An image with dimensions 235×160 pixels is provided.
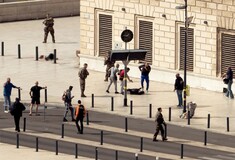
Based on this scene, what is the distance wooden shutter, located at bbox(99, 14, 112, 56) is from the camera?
8862 centimetres

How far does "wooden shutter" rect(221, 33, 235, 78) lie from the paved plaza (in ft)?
5.78

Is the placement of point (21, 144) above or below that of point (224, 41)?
below

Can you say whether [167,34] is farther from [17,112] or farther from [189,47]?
[17,112]

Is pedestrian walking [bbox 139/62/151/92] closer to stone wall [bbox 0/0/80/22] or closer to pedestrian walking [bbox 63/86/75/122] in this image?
pedestrian walking [bbox 63/86/75/122]

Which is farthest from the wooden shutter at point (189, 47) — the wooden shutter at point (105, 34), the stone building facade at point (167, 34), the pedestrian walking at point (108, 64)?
the wooden shutter at point (105, 34)

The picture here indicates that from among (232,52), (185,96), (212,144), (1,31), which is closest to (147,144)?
(212,144)

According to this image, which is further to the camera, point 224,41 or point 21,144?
point 224,41

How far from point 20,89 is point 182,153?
15.6 metres

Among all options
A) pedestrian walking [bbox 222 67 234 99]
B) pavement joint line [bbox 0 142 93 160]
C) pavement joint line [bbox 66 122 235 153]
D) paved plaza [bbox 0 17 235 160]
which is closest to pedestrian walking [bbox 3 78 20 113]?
paved plaza [bbox 0 17 235 160]

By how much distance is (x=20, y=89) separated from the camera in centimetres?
7731

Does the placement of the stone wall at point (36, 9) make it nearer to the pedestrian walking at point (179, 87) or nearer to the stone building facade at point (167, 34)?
the stone building facade at point (167, 34)

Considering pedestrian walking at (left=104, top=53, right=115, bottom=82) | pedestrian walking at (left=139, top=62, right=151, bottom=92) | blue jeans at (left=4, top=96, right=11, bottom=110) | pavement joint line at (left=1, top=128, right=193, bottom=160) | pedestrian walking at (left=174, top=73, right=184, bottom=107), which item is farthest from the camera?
pedestrian walking at (left=104, top=53, right=115, bottom=82)

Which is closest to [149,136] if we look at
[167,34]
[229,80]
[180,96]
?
[180,96]

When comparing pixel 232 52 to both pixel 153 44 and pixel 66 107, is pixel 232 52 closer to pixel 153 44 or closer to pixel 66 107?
pixel 153 44
